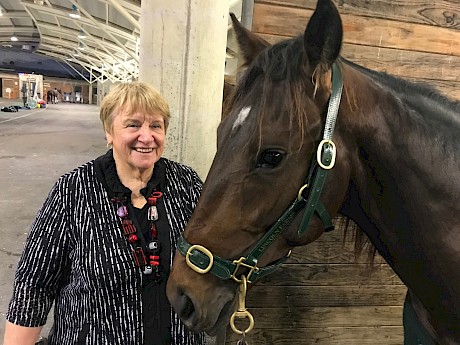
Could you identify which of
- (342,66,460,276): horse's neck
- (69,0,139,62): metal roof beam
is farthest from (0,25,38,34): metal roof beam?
(342,66,460,276): horse's neck

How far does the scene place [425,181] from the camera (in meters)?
0.92

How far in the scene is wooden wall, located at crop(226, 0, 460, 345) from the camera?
171 centimetres

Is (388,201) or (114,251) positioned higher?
(388,201)

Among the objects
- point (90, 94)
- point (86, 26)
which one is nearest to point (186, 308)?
point (86, 26)

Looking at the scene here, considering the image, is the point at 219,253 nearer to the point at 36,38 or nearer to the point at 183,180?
the point at 183,180

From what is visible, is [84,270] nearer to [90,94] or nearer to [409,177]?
[409,177]

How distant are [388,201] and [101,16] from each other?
13.3 m

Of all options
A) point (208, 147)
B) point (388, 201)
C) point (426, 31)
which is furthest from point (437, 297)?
point (426, 31)

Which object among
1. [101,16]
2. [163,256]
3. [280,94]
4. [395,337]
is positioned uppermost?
[101,16]

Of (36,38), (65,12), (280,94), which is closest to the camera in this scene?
(280,94)

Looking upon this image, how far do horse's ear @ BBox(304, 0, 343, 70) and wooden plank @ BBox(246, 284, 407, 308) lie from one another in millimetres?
1303

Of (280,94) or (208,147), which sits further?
(208,147)

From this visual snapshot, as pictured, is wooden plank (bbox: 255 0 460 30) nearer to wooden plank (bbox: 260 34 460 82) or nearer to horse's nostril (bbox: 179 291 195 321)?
wooden plank (bbox: 260 34 460 82)

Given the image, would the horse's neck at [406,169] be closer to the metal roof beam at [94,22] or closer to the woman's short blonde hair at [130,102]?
the woman's short blonde hair at [130,102]
